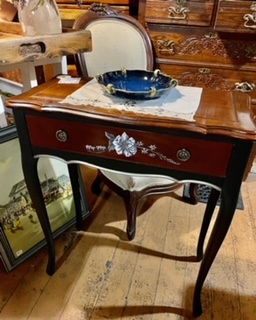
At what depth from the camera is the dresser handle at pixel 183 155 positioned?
69 cm

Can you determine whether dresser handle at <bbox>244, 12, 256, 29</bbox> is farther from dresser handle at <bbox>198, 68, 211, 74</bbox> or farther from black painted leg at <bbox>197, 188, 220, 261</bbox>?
black painted leg at <bbox>197, 188, 220, 261</bbox>

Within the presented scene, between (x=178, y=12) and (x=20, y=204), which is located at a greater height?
(x=178, y=12)

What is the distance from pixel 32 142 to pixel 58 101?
0.16 meters

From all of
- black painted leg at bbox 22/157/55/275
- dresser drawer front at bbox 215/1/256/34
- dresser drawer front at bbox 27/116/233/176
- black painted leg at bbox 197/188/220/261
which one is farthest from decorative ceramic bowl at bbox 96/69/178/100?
dresser drawer front at bbox 215/1/256/34

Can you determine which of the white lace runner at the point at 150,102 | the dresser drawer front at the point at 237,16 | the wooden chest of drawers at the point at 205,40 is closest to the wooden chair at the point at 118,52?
the wooden chest of drawers at the point at 205,40

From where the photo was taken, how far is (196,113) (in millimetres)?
707

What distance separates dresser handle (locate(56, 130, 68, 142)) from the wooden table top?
0.23 feet

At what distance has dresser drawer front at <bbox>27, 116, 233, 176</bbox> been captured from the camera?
68 centimetres

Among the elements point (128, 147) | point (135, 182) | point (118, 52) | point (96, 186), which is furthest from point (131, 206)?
point (118, 52)

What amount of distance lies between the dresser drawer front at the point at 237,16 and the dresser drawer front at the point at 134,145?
877 mm

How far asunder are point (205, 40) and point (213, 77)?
196 mm

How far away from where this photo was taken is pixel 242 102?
0.82 metres

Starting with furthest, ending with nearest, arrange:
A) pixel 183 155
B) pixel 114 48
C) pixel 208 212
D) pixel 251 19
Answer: pixel 114 48
pixel 251 19
pixel 208 212
pixel 183 155

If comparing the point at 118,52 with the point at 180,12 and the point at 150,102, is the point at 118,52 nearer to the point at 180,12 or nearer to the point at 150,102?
the point at 180,12
